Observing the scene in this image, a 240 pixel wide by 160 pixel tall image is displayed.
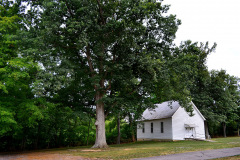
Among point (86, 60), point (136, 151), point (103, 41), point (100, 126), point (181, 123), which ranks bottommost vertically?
point (136, 151)

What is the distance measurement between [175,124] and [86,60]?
15.4m

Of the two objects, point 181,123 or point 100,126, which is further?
point 181,123

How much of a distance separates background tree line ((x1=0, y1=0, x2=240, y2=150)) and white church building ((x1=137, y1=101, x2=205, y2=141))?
781cm

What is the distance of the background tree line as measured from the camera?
1490cm

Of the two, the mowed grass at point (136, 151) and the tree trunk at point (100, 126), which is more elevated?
the tree trunk at point (100, 126)

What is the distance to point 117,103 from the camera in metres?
18.9

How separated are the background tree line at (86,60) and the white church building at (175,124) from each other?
781 cm

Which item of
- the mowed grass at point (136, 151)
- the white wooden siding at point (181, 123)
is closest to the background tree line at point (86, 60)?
the mowed grass at point (136, 151)

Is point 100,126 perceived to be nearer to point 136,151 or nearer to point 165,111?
point 136,151

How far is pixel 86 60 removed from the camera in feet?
66.9

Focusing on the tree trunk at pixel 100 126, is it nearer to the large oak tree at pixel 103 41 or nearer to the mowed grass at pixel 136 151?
the large oak tree at pixel 103 41

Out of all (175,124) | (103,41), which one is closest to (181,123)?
(175,124)

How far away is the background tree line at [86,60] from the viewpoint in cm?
1490

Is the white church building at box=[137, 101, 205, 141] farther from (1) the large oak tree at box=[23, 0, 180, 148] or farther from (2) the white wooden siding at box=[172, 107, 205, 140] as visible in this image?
(1) the large oak tree at box=[23, 0, 180, 148]
